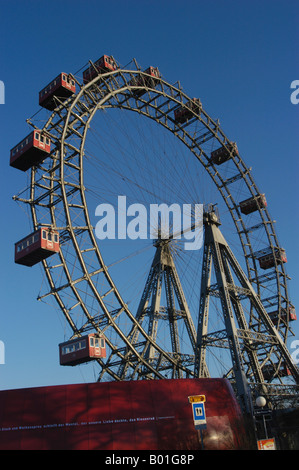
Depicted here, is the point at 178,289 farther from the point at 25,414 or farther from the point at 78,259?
the point at 25,414

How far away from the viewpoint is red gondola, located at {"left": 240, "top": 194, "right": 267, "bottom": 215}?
49219mm

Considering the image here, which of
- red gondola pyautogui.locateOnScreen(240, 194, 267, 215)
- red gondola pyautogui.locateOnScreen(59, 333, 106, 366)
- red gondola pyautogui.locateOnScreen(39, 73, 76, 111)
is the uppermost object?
red gondola pyautogui.locateOnScreen(39, 73, 76, 111)

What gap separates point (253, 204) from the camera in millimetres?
49281

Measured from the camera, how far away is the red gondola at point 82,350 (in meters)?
28.8

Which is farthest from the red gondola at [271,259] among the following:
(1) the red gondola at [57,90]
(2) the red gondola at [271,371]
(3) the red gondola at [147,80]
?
(1) the red gondola at [57,90]

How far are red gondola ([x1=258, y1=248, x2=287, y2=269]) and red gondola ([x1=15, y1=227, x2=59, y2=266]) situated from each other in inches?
990

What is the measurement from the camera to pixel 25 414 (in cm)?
2250

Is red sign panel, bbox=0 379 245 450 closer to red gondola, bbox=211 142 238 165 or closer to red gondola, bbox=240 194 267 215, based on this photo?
red gondola, bbox=240 194 267 215

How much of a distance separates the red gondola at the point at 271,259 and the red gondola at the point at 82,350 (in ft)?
78.3

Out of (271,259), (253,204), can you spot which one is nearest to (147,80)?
(253,204)

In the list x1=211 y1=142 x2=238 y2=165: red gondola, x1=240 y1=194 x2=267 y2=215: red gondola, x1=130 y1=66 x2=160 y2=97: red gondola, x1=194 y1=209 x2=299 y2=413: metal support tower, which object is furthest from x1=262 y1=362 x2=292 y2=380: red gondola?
x1=130 y1=66 x2=160 y2=97: red gondola

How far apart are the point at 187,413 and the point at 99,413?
4.29 metres

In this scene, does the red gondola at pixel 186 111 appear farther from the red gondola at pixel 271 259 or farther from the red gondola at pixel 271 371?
the red gondola at pixel 271 371
